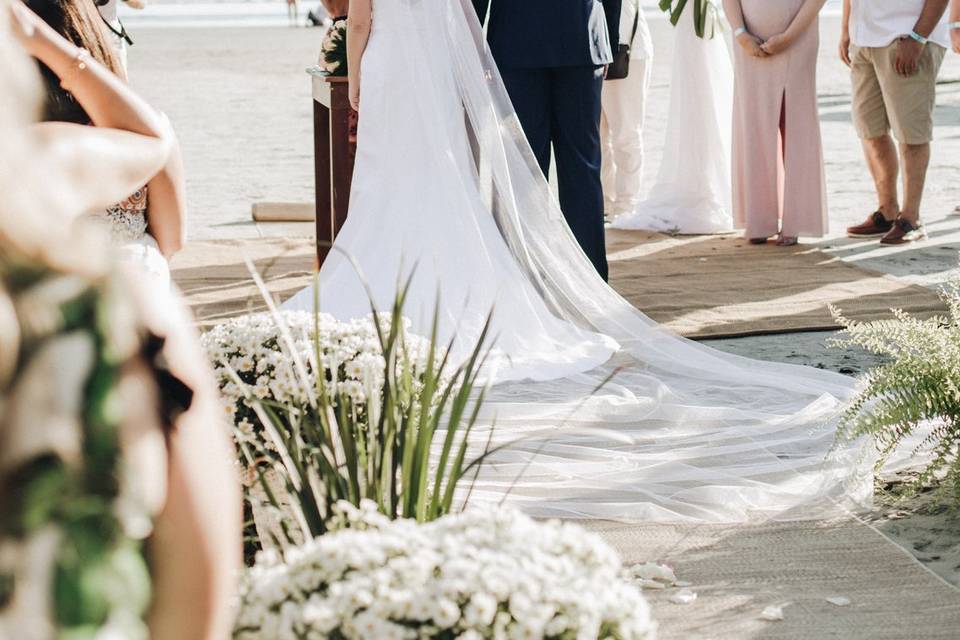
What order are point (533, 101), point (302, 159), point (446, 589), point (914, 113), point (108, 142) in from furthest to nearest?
point (302, 159)
point (914, 113)
point (533, 101)
point (108, 142)
point (446, 589)

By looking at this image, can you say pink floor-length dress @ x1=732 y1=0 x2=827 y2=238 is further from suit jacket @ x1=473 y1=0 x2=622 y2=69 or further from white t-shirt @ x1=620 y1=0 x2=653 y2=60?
suit jacket @ x1=473 y1=0 x2=622 y2=69

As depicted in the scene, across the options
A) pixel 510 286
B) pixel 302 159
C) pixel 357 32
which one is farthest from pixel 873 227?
pixel 302 159

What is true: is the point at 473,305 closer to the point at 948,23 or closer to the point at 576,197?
the point at 576,197

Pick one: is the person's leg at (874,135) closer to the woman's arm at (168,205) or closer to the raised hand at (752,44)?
the raised hand at (752,44)

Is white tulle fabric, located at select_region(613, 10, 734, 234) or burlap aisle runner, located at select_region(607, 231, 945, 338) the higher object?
white tulle fabric, located at select_region(613, 10, 734, 234)

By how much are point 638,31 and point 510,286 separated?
376cm

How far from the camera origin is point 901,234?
25.3ft

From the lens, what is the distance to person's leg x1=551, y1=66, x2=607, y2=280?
19.6 feet

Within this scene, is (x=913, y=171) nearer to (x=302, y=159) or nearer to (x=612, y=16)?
(x=612, y=16)

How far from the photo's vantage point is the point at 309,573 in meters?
1.77

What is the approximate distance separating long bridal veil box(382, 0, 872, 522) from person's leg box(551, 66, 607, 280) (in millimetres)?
580

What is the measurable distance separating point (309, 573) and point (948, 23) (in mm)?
6549

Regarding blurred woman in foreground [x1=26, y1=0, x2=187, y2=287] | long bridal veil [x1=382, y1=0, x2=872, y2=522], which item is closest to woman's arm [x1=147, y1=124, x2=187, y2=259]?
blurred woman in foreground [x1=26, y1=0, x2=187, y2=287]

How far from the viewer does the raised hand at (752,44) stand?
7484 mm
